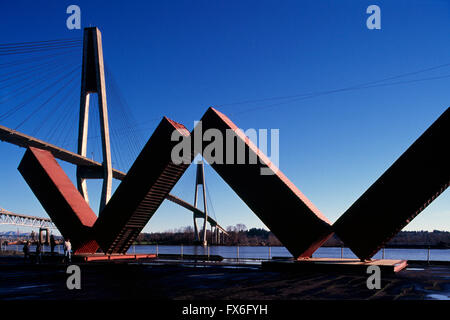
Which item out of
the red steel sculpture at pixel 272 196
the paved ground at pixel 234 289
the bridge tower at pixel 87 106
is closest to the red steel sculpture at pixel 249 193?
the red steel sculpture at pixel 272 196

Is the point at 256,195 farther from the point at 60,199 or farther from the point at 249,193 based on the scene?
the point at 60,199

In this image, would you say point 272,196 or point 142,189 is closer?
point 272,196

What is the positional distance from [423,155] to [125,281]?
11.1 m

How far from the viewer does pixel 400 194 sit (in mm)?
15250

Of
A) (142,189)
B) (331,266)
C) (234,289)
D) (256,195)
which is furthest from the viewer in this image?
(142,189)

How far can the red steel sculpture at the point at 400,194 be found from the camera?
14.6m

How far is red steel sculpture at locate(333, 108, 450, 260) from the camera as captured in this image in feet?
48.1

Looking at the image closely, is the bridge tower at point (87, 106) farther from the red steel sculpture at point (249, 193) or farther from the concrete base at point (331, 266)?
the concrete base at point (331, 266)

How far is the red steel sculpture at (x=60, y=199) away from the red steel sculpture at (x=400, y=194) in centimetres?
1437

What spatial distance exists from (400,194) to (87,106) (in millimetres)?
30364

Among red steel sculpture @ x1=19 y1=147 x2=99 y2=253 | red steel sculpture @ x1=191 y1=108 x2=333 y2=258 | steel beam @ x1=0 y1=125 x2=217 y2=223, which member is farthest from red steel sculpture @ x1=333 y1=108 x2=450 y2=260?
steel beam @ x1=0 y1=125 x2=217 y2=223

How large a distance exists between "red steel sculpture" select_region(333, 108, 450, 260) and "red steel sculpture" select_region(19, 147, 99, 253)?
14.4m

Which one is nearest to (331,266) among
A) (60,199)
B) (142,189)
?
(142,189)

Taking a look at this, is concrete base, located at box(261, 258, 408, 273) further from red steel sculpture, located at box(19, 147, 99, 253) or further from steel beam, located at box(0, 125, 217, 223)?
steel beam, located at box(0, 125, 217, 223)
